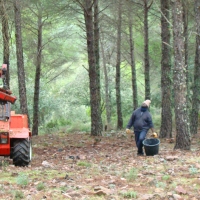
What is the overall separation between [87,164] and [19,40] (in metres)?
7.48

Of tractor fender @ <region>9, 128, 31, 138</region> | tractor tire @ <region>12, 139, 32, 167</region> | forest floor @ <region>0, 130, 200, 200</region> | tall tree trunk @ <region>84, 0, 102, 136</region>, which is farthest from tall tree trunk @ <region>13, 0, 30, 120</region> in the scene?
tractor tire @ <region>12, 139, 32, 167</region>

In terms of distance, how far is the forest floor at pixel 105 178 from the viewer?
5969 millimetres

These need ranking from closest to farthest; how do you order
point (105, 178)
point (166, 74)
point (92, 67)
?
point (105, 178) → point (166, 74) → point (92, 67)

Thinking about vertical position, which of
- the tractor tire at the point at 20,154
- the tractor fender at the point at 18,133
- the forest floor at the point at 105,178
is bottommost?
the forest floor at the point at 105,178

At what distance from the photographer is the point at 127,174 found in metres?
7.74

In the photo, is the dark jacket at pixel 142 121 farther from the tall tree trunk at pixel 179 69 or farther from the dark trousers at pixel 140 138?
the tall tree trunk at pixel 179 69

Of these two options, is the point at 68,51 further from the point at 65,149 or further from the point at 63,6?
the point at 65,149

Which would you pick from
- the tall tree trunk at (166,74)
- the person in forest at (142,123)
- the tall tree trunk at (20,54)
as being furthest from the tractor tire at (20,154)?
the tall tree trunk at (166,74)

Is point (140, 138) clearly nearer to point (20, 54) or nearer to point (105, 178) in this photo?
point (105, 178)

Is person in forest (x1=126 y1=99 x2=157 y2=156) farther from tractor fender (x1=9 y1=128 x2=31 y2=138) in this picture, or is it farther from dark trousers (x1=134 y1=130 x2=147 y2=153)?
tractor fender (x1=9 y1=128 x2=31 y2=138)

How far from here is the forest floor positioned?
597 cm

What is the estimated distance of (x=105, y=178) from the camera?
24.5 ft

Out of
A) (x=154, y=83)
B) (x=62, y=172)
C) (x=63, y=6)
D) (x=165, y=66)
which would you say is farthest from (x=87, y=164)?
(x=154, y=83)

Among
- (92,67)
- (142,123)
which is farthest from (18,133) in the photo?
(92,67)
